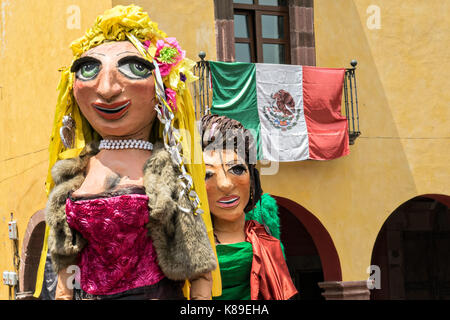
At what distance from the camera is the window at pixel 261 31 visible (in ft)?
33.7

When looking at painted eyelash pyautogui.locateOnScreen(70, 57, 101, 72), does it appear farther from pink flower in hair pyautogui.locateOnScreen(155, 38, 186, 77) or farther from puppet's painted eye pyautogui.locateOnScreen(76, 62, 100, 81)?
pink flower in hair pyautogui.locateOnScreen(155, 38, 186, 77)

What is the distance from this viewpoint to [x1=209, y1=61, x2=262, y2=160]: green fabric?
31.1 ft

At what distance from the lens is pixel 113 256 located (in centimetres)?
457

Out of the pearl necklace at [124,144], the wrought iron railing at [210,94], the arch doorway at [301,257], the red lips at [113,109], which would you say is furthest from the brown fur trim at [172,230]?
the arch doorway at [301,257]

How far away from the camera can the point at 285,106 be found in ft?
32.5

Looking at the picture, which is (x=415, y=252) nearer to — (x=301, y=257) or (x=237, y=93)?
(x=301, y=257)

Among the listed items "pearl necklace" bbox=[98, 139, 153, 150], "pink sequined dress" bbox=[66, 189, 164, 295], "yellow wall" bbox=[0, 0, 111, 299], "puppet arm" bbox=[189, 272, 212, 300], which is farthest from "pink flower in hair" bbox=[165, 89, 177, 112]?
"yellow wall" bbox=[0, 0, 111, 299]

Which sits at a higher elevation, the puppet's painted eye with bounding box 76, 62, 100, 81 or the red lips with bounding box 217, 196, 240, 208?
the puppet's painted eye with bounding box 76, 62, 100, 81

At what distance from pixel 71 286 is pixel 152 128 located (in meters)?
1.04

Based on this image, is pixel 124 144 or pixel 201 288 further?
pixel 124 144

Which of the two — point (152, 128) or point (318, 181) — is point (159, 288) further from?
point (318, 181)

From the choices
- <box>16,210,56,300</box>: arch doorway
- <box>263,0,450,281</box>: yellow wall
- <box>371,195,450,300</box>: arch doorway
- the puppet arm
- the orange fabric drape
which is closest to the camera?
the puppet arm

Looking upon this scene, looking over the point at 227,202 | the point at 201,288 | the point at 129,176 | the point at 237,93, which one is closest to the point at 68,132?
the point at 129,176

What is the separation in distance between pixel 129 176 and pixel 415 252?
390 inches
